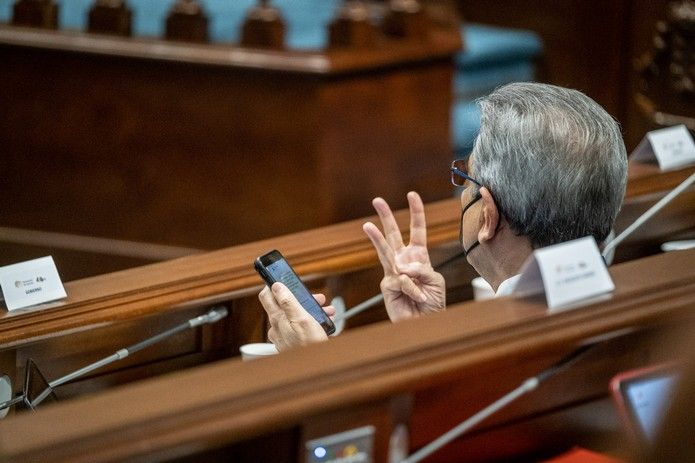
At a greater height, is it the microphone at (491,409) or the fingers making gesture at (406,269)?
the microphone at (491,409)

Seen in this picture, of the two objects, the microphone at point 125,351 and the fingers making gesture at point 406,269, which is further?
the fingers making gesture at point 406,269

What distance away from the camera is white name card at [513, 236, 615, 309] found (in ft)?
4.76

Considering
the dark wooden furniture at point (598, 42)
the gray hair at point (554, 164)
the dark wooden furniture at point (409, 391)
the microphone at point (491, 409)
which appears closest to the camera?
the dark wooden furniture at point (409, 391)

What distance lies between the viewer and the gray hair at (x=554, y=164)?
5.93 ft

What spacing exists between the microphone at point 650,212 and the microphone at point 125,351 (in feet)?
2.64

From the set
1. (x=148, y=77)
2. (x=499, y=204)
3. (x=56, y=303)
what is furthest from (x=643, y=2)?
(x=56, y=303)

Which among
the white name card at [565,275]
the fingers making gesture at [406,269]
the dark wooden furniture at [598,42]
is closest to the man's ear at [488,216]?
the fingers making gesture at [406,269]

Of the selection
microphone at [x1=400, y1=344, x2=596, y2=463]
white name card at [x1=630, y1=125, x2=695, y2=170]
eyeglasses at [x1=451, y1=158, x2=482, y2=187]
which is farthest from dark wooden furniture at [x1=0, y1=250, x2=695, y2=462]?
white name card at [x1=630, y1=125, x2=695, y2=170]

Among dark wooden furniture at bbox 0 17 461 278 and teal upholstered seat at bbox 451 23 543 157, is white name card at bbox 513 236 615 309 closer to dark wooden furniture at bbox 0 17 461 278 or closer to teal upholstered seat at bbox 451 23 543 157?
dark wooden furniture at bbox 0 17 461 278

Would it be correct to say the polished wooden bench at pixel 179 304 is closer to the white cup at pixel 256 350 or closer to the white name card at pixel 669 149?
the white cup at pixel 256 350

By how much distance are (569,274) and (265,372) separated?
1.43 ft

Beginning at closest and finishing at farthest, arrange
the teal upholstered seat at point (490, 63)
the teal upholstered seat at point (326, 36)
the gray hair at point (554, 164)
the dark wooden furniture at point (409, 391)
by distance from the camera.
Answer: the dark wooden furniture at point (409, 391) → the gray hair at point (554, 164) → the teal upholstered seat at point (326, 36) → the teal upholstered seat at point (490, 63)

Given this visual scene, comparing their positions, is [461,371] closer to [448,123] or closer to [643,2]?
[448,123]

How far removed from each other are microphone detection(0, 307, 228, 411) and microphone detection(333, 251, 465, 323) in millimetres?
226
